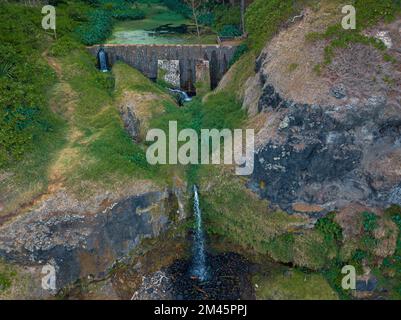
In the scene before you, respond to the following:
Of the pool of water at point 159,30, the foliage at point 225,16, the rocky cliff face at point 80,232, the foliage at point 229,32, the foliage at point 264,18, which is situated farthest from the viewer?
the foliage at point 225,16

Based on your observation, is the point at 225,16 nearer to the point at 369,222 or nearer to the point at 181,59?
the point at 181,59

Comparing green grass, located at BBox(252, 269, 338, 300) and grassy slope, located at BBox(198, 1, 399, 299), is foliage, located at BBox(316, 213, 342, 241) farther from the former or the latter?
green grass, located at BBox(252, 269, 338, 300)

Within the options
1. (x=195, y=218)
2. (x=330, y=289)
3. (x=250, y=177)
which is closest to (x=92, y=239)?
(x=195, y=218)

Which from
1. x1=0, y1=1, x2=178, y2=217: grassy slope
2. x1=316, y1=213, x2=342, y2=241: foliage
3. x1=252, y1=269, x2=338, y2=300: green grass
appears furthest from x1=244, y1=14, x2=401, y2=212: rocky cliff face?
x1=0, y1=1, x2=178, y2=217: grassy slope

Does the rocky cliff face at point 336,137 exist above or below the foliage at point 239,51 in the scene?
below

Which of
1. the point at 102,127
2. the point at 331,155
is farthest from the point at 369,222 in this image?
the point at 102,127

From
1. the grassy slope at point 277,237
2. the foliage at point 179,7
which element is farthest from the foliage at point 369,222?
the foliage at point 179,7

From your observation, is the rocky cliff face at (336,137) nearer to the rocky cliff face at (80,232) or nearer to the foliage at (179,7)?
the rocky cliff face at (80,232)
